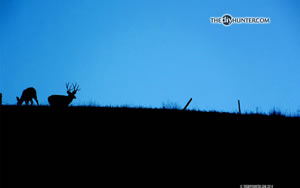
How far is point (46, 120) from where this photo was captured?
39.7 feet

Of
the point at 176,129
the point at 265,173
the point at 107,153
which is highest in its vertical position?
the point at 176,129

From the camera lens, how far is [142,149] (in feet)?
33.3

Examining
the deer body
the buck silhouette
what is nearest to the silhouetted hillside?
the deer body

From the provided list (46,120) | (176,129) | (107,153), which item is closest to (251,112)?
(176,129)

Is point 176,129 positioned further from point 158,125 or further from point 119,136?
point 119,136

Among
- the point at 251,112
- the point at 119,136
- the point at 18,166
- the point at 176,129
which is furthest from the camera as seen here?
the point at 251,112

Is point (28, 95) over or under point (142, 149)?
over

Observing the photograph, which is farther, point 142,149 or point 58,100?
point 58,100

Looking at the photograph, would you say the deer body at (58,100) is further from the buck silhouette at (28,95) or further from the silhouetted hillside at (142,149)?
the silhouetted hillside at (142,149)

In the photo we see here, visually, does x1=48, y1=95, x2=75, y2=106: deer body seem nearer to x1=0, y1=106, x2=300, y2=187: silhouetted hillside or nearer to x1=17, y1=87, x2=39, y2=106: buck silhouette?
x1=17, y1=87, x2=39, y2=106: buck silhouette

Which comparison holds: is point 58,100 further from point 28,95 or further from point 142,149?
point 142,149

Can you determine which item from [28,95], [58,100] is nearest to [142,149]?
[58,100]

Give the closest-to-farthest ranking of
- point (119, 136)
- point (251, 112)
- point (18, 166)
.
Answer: point (18, 166) → point (119, 136) → point (251, 112)

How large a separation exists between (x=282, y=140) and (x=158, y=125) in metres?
5.13
